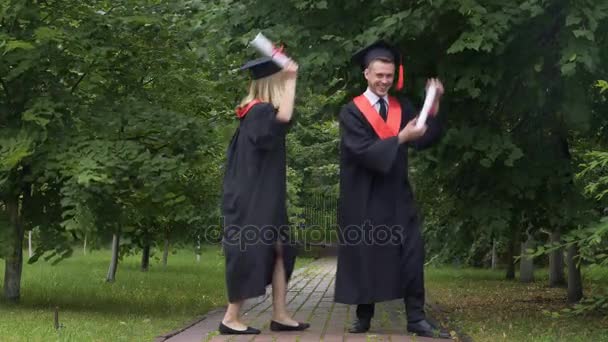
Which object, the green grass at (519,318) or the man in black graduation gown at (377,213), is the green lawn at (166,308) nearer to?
the green grass at (519,318)

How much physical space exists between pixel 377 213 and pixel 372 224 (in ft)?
0.32

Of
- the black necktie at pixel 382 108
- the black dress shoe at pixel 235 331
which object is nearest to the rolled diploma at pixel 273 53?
the black necktie at pixel 382 108

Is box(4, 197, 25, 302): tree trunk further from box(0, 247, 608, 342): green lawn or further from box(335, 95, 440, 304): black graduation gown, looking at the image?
box(335, 95, 440, 304): black graduation gown

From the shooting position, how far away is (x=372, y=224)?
684 centimetres

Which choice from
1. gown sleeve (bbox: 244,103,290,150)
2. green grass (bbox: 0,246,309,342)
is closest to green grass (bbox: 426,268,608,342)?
gown sleeve (bbox: 244,103,290,150)

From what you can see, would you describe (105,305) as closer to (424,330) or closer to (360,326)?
(360,326)

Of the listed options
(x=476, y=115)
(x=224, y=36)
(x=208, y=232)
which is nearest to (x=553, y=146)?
(x=476, y=115)

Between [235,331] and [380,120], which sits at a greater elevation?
[380,120]

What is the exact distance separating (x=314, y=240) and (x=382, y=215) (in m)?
10.5

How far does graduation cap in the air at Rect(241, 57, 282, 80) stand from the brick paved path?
1926 millimetres

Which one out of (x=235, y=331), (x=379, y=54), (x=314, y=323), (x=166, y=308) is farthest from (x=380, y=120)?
(x=166, y=308)

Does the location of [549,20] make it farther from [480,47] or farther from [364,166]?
[364,166]

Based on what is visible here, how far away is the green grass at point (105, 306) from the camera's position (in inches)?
305

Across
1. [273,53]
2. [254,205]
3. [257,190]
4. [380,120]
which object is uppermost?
[273,53]
